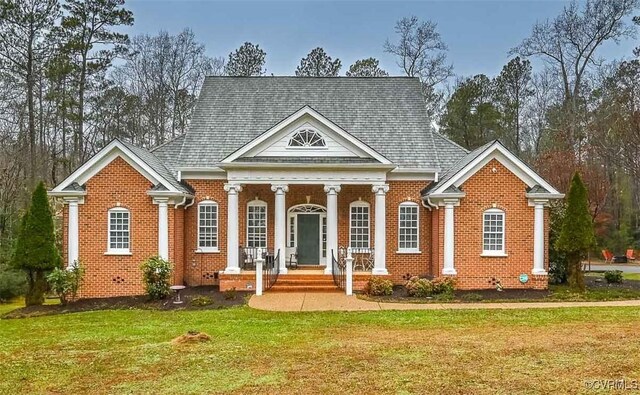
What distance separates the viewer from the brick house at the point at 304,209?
1855 cm

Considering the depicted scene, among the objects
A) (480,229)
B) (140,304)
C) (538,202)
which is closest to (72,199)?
(140,304)

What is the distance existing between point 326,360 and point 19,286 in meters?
17.2

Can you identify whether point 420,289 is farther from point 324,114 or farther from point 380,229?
point 324,114

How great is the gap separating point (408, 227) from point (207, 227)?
7.67 metres

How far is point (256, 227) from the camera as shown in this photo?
2095cm

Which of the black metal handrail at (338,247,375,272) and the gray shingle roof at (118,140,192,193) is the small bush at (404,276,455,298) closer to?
the black metal handrail at (338,247,375,272)

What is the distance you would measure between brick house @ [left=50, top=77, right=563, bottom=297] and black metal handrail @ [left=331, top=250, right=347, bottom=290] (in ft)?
0.84

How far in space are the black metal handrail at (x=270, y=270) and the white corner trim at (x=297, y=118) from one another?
3841 millimetres

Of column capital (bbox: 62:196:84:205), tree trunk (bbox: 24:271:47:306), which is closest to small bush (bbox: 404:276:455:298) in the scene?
column capital (bbox: 62:196:84:205)

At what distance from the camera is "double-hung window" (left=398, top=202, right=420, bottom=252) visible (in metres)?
20.6

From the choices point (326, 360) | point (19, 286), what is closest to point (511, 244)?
point (326, 360)

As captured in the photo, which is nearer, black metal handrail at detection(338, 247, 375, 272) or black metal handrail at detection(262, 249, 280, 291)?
black metal handrail at detection(262, 249, 280, 291)

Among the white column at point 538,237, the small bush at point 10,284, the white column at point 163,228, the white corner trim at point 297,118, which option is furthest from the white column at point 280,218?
the small bush at point 10,284

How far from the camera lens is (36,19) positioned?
27.5 meters
